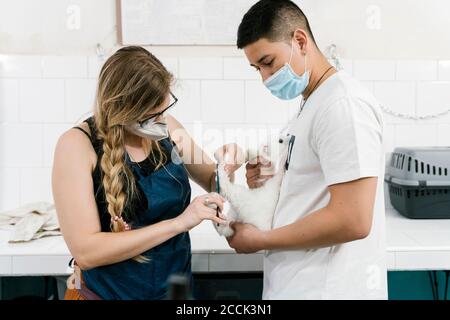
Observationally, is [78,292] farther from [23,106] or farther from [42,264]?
[23,106]

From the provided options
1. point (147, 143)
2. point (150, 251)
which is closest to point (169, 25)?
point (147, 143)

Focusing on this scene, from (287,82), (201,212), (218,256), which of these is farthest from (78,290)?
(287,82)

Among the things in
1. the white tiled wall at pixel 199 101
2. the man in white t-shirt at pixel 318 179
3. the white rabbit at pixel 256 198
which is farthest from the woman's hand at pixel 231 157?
the white tiled wall at pixel 199 101

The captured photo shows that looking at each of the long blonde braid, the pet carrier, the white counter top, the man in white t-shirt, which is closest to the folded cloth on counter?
the white counter top

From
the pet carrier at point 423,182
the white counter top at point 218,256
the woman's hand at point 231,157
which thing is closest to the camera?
the woman's hand at point 231,157

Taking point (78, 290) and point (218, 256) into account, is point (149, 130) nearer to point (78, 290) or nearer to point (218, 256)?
point (78, 290)

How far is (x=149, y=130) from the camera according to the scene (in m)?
0.95

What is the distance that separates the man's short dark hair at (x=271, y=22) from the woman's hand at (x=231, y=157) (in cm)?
23

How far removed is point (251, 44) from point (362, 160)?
28 cm

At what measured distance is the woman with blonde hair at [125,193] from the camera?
869 mm

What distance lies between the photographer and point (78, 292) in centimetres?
96

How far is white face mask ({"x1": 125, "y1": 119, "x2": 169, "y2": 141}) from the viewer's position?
0.94 meters

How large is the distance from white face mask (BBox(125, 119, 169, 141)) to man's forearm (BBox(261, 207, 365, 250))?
0.28m

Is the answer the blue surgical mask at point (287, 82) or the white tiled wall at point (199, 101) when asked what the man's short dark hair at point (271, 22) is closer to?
the blue surgical mask at point (287, 82)
